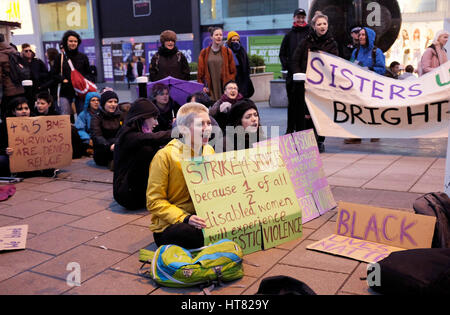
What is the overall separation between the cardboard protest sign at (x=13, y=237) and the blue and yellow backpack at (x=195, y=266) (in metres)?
1.39

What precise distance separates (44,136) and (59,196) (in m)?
1.36

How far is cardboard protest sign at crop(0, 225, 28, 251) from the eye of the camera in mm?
3877

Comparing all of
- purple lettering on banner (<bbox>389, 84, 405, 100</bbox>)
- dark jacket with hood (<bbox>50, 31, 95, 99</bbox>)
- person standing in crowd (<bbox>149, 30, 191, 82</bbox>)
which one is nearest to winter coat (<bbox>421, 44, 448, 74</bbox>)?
purple lettering on banner (<bbox>389, 84, 405, 100</bbox>)

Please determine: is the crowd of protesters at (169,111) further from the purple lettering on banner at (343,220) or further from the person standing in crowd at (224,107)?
the purple lettering on banner at (343,220)

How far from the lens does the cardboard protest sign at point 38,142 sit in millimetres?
6230

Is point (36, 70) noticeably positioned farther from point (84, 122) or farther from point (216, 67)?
point (216, 67)

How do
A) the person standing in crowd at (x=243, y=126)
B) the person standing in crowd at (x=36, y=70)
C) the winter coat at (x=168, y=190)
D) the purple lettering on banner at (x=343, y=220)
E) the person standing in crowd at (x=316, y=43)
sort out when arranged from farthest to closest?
the person standing in crowd at (x=36, y=70), the person standing in crowd at (x=316, y=43), the person standing in crowd at (x=243, y=126), the purple lettering on banner at (x=343, y=220), the winter coat at (x=168, y=190)

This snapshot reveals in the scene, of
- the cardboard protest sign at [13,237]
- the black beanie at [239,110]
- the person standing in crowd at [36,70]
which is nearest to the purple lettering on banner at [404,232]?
the black beanie at [239,110]

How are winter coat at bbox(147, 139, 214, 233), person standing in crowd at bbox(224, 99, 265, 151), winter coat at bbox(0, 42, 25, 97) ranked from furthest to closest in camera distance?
winter coat at bbox(0, 42, 25, 97)
person standing in crowd at bbox(224, 99, 265, 151)
winter coat at bbox(147, 139, 214, 233)

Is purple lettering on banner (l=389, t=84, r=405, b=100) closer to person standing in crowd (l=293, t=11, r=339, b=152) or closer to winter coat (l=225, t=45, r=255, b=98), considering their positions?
person standing in crowd (l=293, t=11, r=339, b=152)

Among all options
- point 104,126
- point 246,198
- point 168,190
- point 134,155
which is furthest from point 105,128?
point 246,198

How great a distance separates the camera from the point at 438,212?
11.2 ft

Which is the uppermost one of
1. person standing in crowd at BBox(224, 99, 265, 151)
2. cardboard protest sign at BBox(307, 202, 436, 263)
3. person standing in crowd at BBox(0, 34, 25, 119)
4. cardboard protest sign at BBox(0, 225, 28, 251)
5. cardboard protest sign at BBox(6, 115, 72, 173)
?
person standing in crowd at BBox(0, 34, 25, 119)

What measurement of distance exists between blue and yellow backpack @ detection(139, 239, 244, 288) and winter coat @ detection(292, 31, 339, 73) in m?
4.49
